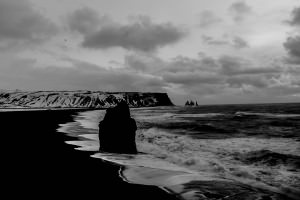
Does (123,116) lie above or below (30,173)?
above

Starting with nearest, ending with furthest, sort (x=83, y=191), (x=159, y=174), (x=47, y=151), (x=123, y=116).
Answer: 1. (x=83, y=191)
2. (x=159, y=174)
3. (x=47, y=151)
4. (x=123, y=116)

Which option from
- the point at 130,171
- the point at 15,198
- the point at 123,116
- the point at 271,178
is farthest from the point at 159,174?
the point at 123,116

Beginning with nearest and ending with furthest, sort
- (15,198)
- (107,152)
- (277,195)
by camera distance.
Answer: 1. (15,198)
2. (277,195)
3. (107,152)

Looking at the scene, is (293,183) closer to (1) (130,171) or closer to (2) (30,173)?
(1) (130,171)

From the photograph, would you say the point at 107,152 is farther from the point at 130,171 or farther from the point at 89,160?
the point at 130,171

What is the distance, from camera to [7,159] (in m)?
9.39

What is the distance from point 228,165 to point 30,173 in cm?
657

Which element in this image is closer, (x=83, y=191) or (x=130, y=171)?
(x=83, y=191)

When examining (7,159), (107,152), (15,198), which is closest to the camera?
(15,198)

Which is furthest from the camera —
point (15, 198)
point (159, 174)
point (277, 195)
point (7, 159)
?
point (7, 159)

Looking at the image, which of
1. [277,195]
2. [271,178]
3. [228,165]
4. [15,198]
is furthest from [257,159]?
[15,198]

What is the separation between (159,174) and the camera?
813 centimetres

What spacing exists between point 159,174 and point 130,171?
0.87 metres

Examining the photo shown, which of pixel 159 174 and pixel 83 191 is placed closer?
pixel 83 191
